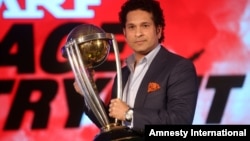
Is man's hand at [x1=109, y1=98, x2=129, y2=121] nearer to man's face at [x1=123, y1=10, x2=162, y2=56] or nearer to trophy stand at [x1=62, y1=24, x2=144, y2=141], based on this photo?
trophy stand at [x1=62, y1=24, x2=144, y2=141]

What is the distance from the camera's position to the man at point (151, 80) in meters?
1.18

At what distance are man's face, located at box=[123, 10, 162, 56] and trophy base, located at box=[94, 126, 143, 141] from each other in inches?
10.2

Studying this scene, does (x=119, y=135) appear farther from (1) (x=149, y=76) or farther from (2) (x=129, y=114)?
(1) (x=149, y=76)

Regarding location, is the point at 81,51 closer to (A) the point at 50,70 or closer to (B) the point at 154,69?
(B) the point at 154,69

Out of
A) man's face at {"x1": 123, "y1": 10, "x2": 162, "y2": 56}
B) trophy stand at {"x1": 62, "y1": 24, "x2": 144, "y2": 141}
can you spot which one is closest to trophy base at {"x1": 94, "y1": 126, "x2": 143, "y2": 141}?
trophy stand at {"x1": 62, "y1": 24, "x2": 144, "y2": 141}

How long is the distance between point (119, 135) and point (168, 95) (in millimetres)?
192

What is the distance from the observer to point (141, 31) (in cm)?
129

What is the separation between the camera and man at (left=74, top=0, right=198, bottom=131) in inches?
46.4

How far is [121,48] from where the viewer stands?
7.03 feet

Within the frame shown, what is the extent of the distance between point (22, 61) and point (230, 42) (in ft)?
3.04

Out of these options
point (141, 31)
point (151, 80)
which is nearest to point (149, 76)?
point (151, 80)

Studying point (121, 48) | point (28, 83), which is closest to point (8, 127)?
point (28, 83)

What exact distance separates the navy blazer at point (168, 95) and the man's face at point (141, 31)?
0.19 feet

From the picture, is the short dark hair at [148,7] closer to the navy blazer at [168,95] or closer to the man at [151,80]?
the man at [151,80]
